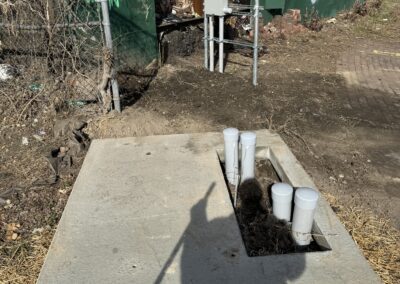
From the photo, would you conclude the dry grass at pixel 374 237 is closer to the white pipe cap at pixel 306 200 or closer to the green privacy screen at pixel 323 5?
the white pipe cap at pixel 306 200

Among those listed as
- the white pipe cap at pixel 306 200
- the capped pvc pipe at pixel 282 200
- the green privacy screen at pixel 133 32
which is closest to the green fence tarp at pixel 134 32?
the green privacy screen at pixel 133 32

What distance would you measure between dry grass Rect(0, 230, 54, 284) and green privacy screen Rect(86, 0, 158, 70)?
10.6 feet

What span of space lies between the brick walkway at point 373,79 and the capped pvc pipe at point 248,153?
237cm

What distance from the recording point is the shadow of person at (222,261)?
7.80 feet

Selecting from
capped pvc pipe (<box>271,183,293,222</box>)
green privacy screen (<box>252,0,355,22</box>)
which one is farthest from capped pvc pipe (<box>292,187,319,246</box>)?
green privacy screen (<box>252,0,355,22</box>)

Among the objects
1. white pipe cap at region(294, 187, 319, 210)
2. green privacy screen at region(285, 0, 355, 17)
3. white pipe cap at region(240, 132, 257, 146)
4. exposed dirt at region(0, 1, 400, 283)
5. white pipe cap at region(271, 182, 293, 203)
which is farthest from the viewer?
green privacy screen at region(285, 0, 355, 17)

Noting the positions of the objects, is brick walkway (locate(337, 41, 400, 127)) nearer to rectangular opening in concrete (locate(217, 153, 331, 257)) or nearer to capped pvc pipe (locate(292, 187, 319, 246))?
rectangular opening in concrete (locate(217, 153, 331, 257))

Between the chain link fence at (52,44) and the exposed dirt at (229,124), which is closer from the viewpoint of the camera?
the exposed dirt at (229,124)

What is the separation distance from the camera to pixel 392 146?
14.4 feet

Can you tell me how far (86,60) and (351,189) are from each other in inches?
132

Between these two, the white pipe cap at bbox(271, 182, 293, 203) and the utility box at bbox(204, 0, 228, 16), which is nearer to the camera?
the white pipe cap at bbox(271, 182, 293, 203)

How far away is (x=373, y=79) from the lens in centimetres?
650

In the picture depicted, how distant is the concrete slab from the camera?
2416 mm

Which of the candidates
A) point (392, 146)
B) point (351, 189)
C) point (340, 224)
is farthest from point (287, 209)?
point (392, 146)
